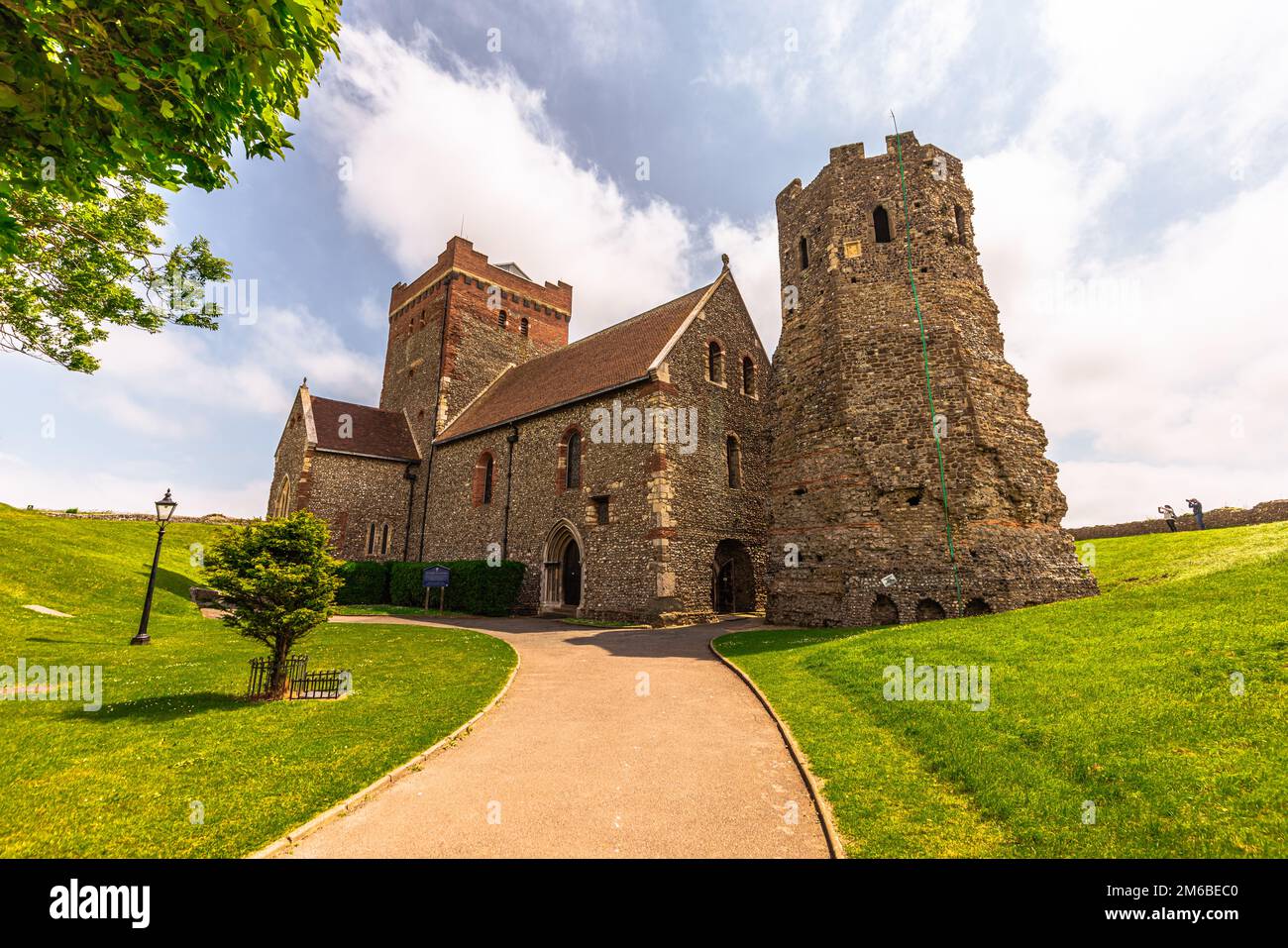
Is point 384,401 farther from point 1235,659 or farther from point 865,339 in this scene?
point 1235,659

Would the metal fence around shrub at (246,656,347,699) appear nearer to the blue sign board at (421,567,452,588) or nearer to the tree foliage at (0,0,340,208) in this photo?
the tree foliage at (0,0,340,208)

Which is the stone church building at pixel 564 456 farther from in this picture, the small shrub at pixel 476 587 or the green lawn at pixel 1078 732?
the green lawn at pixel 1078 732

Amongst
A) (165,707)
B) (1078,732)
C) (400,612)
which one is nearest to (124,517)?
(400,612)

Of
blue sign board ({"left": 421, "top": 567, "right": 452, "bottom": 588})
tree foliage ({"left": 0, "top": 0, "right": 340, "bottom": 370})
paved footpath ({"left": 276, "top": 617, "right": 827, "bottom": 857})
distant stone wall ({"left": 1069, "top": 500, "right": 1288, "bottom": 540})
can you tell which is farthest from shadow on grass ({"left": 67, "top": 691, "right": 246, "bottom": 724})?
distant stone wall ({"left": 1069, "top": 500, "right": 1288, "bottom": 540})

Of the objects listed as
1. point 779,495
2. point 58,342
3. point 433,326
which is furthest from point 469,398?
point 779,495

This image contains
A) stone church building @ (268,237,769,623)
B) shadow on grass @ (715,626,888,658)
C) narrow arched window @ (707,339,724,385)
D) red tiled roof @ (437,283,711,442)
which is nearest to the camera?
shadow on grass @ (715,626,888,658)

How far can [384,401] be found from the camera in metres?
37.4

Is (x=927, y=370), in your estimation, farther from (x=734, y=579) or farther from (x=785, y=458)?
(x=734, y=579)

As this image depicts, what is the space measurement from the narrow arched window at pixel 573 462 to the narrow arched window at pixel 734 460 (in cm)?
594

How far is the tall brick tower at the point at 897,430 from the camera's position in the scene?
45.8ft

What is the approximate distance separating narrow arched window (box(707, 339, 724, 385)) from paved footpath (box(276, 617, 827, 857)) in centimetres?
1519

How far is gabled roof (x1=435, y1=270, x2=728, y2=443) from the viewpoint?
21391 millimetres

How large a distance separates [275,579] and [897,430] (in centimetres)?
1433

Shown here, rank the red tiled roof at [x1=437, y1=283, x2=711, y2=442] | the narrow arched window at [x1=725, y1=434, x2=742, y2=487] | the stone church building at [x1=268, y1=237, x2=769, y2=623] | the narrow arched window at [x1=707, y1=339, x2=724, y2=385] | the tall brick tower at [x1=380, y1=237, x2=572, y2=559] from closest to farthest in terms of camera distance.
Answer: the stone church building at [x1=268, y1=237, x2=769, y2=623]
the red tiled roof at [x1=437, y1=283, x2=711, y2=442]
the narrow arched window at [x1=725, y1=434, x2=742, y2=487]
the narrow arched window at [x1=707, y1=339, x2=724, y2=385]
the tall brick tower at [x1=380, y1=237, x2=572, y2=559]
